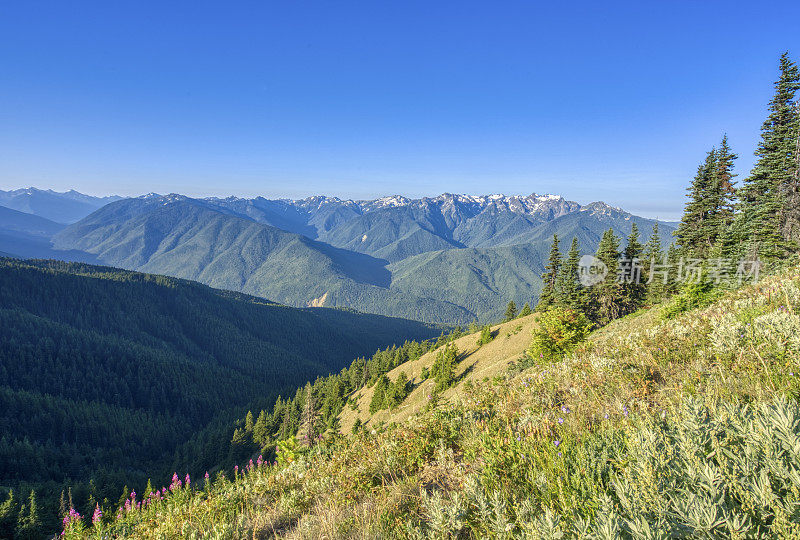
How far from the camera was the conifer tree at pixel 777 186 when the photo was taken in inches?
1155

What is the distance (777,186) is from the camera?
102 feet

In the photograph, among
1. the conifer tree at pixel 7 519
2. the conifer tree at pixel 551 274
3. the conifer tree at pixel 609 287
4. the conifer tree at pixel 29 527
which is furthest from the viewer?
the conifer tree at pixel 551 274

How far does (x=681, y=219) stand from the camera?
42.7m

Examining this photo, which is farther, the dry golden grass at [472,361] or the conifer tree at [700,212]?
the conifer tree at [700,212]

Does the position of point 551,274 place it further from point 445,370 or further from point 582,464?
point 582,464

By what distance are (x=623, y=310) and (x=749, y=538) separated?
51818 mm

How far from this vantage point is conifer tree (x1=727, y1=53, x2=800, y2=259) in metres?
29.3

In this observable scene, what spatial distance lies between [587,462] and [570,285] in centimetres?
4260

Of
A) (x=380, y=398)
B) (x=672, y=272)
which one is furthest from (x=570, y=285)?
(x=380, y=398)

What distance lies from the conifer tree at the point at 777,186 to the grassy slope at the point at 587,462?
33834mm

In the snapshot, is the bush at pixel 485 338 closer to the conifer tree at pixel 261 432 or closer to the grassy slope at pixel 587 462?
the grassy slope at pixel 587 462

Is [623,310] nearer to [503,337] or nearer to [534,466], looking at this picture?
[503,337]

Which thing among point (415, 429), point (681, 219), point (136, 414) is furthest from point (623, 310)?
point (136, 414)

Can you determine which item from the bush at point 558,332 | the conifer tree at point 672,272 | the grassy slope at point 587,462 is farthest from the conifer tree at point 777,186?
the grassy slope at point 587,462
